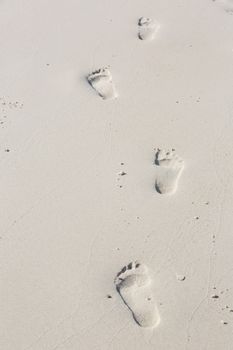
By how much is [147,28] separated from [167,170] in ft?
5.83

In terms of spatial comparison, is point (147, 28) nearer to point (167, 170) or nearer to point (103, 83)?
point (103, 83)

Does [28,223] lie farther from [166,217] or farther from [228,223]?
[228,223]

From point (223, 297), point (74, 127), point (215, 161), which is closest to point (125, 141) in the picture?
point (74, 127)

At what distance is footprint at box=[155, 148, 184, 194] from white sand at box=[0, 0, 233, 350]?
0.13 ft

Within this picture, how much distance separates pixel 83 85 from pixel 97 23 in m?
0.91

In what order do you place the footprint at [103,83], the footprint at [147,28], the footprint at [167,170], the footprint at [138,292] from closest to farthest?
the footprint at [138,292], the footprint at [167,170], the footprint at [103,83], the footprint at [147,28]

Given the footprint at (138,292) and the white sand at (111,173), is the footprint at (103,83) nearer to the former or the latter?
the white sand at (111,173)

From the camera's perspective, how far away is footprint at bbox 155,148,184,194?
150 inches

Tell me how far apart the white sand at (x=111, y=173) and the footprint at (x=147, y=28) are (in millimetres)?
61

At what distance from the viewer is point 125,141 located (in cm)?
419

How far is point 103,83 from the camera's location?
15.1ft

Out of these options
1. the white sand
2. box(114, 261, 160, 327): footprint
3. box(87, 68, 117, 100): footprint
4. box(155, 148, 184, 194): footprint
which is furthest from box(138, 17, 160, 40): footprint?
box(114, 261, 160, 327): footprint

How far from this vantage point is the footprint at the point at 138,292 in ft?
10.4

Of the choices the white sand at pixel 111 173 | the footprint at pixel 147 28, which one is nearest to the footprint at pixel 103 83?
the white sand at pixel 111 173
